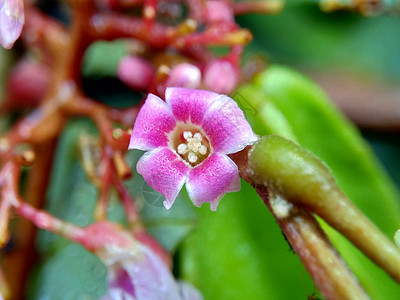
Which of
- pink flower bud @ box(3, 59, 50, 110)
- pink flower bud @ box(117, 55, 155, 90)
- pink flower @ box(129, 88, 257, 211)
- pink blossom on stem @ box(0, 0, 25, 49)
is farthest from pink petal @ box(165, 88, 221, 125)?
pink flower bud @ box(3, 59, 50, 110)


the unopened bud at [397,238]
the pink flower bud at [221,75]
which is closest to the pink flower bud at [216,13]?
the pink flower bud at [221,75]

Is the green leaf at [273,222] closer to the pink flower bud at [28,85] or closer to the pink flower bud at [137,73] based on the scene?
the pink flower bud at [137,73]

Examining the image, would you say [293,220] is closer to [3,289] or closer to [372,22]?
[3,289]

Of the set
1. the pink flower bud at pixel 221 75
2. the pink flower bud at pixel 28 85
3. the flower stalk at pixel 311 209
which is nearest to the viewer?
the flower stalk at pixel 311 209

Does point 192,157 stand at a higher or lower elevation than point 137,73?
higher

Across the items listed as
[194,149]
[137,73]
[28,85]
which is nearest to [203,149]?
[194,149]

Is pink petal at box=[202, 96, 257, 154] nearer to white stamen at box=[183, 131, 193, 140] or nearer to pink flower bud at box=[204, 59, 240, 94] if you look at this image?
white stamen at box=[183, 131, 193, 140]

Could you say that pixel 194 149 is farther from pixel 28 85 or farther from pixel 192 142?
pixel 28 85
